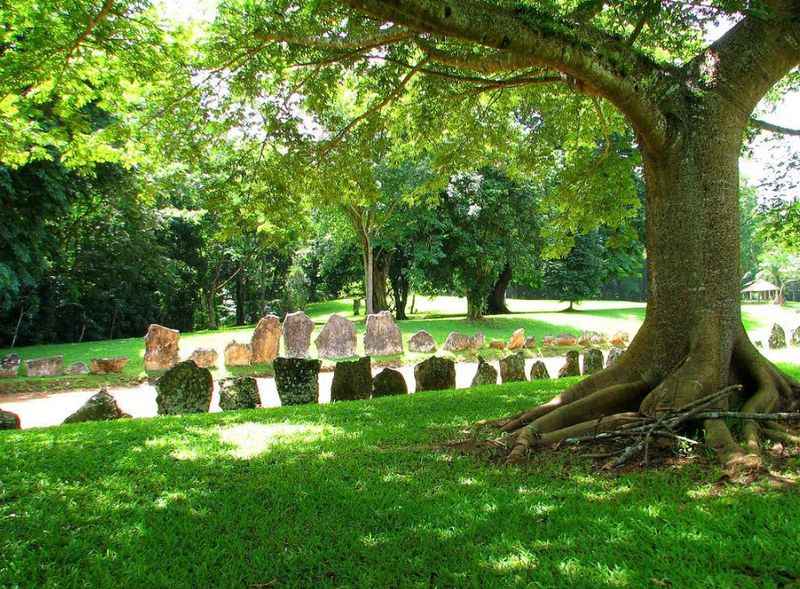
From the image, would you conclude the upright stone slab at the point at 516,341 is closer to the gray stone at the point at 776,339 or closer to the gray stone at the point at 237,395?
the gray stone at the point at 776,339

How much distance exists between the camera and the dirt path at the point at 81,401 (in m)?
10.9

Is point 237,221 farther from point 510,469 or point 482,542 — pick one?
point 482,542

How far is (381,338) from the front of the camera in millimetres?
18219

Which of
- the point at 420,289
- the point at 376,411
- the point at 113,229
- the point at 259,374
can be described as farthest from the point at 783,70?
the point at 113,229

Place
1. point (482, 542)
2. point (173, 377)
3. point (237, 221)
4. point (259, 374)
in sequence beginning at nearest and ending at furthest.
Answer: point (482, 542), point (237, 221), point (173, 377), point (259, 374)

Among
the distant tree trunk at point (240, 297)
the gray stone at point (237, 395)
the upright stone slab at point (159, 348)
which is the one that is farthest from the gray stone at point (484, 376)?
the distant tree trunk at point (240, 297)

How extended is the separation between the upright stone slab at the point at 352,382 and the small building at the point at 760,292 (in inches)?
2218

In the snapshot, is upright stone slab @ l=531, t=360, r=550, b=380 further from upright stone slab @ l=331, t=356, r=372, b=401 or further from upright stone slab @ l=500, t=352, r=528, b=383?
upright stone slab @ l=331, t=356, r=372, b=401

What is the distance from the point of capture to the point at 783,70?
5797 mm

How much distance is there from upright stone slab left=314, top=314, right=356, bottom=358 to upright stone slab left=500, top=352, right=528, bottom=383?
6.62 m

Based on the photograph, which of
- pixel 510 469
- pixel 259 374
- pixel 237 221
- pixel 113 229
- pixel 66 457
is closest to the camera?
pixel 510 469

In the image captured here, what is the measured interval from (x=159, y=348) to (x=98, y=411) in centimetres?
690

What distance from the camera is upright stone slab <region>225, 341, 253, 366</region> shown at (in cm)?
1592

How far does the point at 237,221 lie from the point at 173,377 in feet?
9.94
